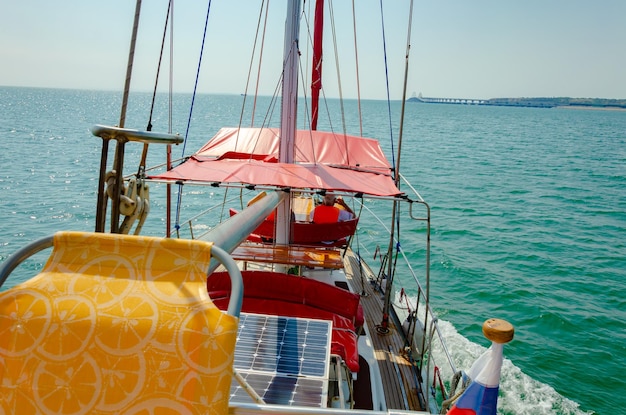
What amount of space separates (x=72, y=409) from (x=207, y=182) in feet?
16.1

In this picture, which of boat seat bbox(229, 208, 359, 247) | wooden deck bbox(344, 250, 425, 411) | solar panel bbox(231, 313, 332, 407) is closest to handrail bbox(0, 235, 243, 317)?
solar panel bbox(231, 313, 332, 407)

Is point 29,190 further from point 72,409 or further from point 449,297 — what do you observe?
point 72,409

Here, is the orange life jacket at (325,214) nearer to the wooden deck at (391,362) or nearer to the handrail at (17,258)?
the wooden deck at (391,362)

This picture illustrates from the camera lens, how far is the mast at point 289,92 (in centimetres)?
839

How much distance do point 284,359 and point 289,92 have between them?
553 centimetres

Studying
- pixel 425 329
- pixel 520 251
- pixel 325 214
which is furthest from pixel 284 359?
pixel 520 251

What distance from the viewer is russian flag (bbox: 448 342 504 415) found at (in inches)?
99.7

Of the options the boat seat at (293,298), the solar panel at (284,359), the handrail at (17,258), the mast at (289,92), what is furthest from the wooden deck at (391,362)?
the handrail at (17,258)

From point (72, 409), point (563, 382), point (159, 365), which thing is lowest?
point (563, 382)

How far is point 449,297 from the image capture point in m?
15.9

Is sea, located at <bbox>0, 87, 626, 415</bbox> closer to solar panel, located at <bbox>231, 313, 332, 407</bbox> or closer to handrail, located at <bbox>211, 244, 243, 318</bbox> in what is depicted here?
solar panel, located at <bbox>231, 313, 332, 407</bbox>

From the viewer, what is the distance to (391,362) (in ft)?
24.6

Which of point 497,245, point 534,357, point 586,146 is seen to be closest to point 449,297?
point 534,357

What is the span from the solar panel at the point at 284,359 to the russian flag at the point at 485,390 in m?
1.75
